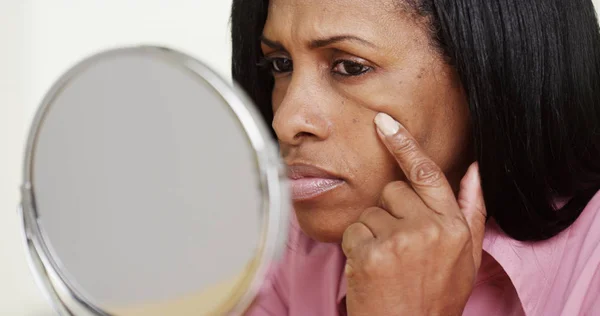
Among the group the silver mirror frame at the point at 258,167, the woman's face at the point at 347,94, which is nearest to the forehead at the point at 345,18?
the woman's face at the point at 347,94

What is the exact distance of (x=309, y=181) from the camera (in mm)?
1167

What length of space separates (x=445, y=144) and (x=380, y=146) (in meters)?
0.16

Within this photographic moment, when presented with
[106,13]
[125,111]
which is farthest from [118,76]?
[106,13]

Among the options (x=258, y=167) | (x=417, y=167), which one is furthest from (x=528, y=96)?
(x=258, y=167)

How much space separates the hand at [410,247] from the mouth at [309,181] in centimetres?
7

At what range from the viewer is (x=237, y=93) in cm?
69

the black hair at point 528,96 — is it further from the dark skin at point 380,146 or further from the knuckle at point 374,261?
the knuckle at point 374,261

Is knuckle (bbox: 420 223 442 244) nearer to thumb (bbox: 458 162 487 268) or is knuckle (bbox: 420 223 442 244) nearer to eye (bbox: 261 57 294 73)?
thumb (bbox: 458 162 487 268)

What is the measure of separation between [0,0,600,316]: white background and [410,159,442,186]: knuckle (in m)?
1.34

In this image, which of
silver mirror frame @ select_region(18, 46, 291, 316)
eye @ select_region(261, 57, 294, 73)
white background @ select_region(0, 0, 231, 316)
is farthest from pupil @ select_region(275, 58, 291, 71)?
white background @ select_region(0, 0, 231, 316)

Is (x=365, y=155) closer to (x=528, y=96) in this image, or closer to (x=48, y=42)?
(x=528, y=96)

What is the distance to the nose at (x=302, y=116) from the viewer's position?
1.14 metres

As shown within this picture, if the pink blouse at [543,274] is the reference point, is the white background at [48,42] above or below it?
below

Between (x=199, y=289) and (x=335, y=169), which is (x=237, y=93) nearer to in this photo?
(x=199, y=289)
